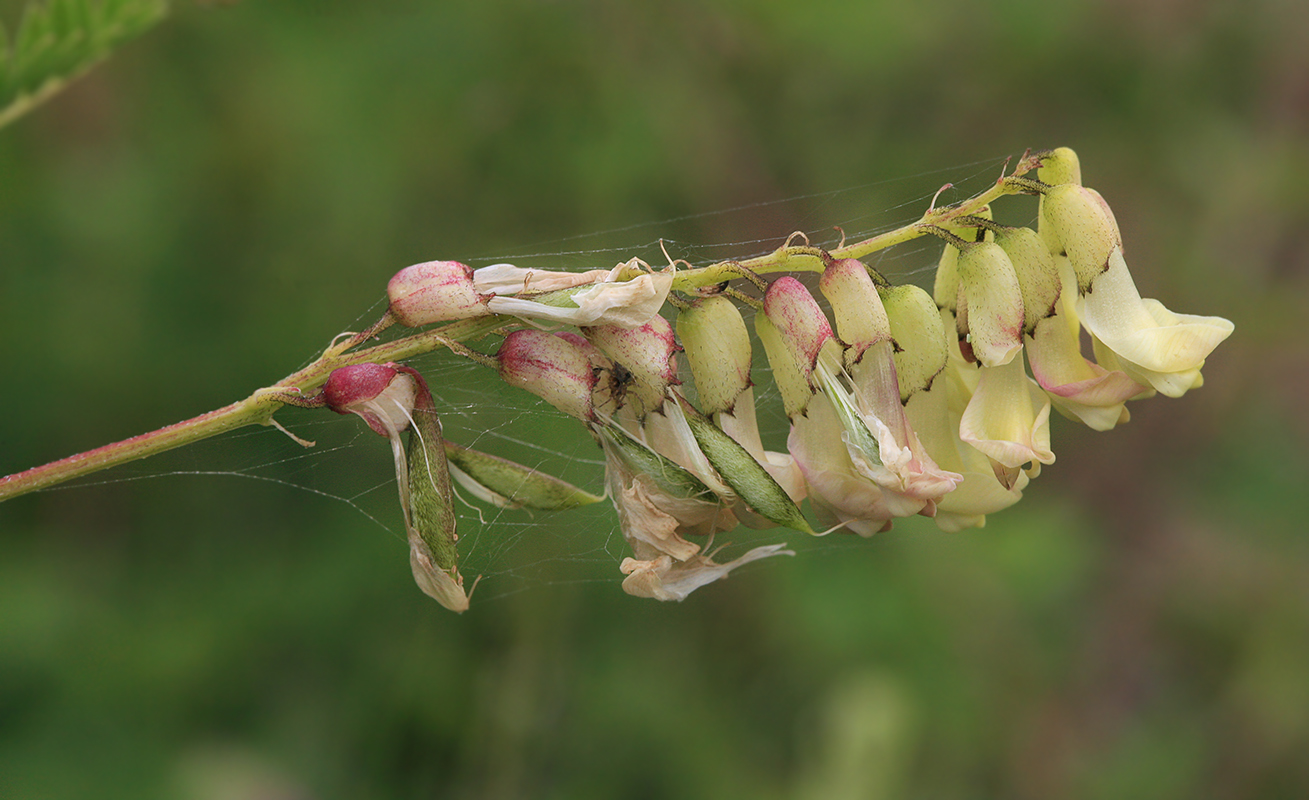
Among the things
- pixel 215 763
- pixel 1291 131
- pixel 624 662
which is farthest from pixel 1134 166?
pixel 215 763

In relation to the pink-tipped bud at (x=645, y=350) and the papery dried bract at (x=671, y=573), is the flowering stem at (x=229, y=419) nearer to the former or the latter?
the pink-tipped bud at (x=645, y=350)

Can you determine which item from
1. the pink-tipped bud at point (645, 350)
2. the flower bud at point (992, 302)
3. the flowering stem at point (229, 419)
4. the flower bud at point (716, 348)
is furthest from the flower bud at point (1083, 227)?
the flowering stem at point (229, 419)

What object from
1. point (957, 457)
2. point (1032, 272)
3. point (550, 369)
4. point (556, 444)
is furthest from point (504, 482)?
point (556, 444)

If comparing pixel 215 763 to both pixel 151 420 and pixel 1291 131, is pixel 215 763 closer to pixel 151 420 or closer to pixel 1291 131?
pixel 151 420

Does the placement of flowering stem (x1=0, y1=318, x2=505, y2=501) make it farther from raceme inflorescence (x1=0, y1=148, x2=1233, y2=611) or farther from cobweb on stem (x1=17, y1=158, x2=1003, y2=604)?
cobweb on stem (x1=17, y1=158, x2=1003, y2=604)

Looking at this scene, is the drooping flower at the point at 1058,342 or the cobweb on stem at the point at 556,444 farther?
the cobweb on stem at the point at 556,444

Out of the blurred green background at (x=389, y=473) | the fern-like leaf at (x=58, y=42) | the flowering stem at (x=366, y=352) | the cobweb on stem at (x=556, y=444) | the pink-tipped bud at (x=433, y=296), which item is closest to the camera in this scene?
the fern-like leaf at (x=58, y=42)

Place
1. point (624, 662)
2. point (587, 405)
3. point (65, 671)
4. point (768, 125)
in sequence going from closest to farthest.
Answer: point (587, 405)
point (65, 671)
point (624, 662)
point (768, 125)
